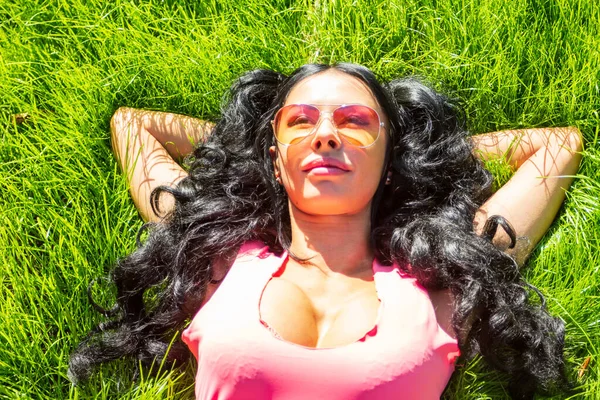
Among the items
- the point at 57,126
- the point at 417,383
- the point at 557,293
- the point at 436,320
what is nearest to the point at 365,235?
the point at 436,320

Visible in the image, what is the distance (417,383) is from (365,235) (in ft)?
2.26

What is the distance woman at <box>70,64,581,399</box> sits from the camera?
9.52 ft

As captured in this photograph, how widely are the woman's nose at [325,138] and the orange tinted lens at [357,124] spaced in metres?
0.05

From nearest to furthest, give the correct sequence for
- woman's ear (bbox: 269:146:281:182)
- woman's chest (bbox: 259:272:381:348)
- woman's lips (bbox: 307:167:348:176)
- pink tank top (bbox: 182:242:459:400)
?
1. pink tank top (bbox: 182:242:459:400)
2. woman's chest (bbox: 259:272:381:348)
3. woman's lips (bbox: 307:167:348:176)
4. woman's ear (bbox: 269:146:281:182)

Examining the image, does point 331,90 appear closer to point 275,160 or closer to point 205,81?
point 275,160

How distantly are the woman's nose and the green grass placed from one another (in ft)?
2.76

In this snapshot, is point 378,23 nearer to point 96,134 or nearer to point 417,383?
point 96,134

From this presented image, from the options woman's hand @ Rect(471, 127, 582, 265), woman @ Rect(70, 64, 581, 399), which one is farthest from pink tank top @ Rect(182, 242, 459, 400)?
woman's hand @ Rect(471, 127, 582, 265)

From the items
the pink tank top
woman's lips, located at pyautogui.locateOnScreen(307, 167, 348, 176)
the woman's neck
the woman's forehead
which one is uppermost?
the woman's forehead

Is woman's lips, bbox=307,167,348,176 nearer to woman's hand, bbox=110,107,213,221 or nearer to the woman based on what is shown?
the woman

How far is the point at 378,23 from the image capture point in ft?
12.9

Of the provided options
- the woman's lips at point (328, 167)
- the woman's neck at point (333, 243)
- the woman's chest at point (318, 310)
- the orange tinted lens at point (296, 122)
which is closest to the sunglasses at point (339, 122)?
the orange tinted lens at point (296, 122)

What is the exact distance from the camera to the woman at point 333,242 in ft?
9.52

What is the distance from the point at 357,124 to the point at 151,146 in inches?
39.9
